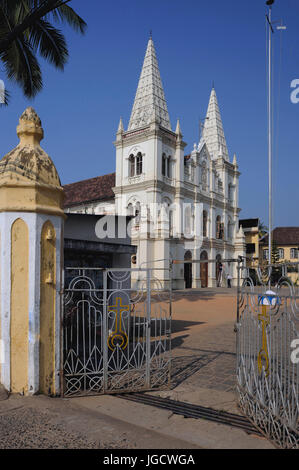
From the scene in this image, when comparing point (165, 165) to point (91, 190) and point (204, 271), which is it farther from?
point (204, 271)

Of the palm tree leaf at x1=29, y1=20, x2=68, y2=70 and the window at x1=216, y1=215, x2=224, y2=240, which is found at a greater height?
the palm tree leaf at x1=29, y1=20, x2=68, y2=70

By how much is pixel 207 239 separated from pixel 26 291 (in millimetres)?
29316

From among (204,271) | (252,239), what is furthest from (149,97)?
(252,239)

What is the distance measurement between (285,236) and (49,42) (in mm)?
44124

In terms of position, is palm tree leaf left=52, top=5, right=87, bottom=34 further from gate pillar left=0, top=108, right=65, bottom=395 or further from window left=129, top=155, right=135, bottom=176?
window left=129, top=155, right=135, bottom=176

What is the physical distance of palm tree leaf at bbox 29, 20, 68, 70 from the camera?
1152cm

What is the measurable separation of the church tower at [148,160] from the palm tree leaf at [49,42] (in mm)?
15715

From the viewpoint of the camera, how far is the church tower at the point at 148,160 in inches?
1072

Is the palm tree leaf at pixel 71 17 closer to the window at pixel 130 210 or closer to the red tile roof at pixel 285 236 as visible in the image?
the window at pixel 130 210

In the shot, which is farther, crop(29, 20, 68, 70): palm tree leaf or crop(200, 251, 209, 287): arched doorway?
crop(200, 251, 209, 287): arched doorway

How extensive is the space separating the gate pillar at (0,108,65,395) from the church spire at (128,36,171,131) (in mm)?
25451

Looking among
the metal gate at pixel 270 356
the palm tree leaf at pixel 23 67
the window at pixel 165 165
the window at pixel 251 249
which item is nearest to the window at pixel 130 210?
the window at pixel 165 165

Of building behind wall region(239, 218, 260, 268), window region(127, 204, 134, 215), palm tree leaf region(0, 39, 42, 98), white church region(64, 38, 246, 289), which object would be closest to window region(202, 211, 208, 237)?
white church region(64, 38, 246, 289)
